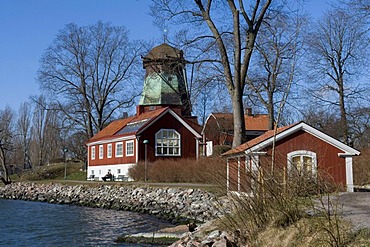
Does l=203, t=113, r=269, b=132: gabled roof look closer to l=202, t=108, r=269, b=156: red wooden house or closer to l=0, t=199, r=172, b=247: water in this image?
l=202, t=108, r=269, b=156: red wooden house

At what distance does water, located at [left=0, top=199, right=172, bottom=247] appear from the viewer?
16031 millimetres

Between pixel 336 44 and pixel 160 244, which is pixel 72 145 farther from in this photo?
pixel 160 244

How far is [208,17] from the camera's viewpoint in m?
21.7

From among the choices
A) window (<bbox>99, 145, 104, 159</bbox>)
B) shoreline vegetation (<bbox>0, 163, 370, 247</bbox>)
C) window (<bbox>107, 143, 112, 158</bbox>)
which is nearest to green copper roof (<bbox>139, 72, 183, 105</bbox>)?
window (<bbox>99, 145, 104, 159</bbox>)

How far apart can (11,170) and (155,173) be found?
4947cm

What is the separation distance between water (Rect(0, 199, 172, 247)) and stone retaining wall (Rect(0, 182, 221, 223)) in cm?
94

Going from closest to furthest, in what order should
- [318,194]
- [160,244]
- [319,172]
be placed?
1. [318,194]
2. [319,172]
3. [160,244]

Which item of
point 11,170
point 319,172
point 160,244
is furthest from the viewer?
point 11,170

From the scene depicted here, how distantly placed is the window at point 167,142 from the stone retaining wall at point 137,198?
21.7 ft

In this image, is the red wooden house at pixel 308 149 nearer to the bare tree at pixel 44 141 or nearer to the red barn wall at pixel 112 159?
the red barn wall at pixel 112 159

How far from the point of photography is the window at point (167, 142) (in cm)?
3788

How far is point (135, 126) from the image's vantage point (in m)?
40.8

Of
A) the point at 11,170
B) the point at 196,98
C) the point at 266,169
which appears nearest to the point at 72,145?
the point at 11,170

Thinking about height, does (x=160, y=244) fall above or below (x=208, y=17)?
below
